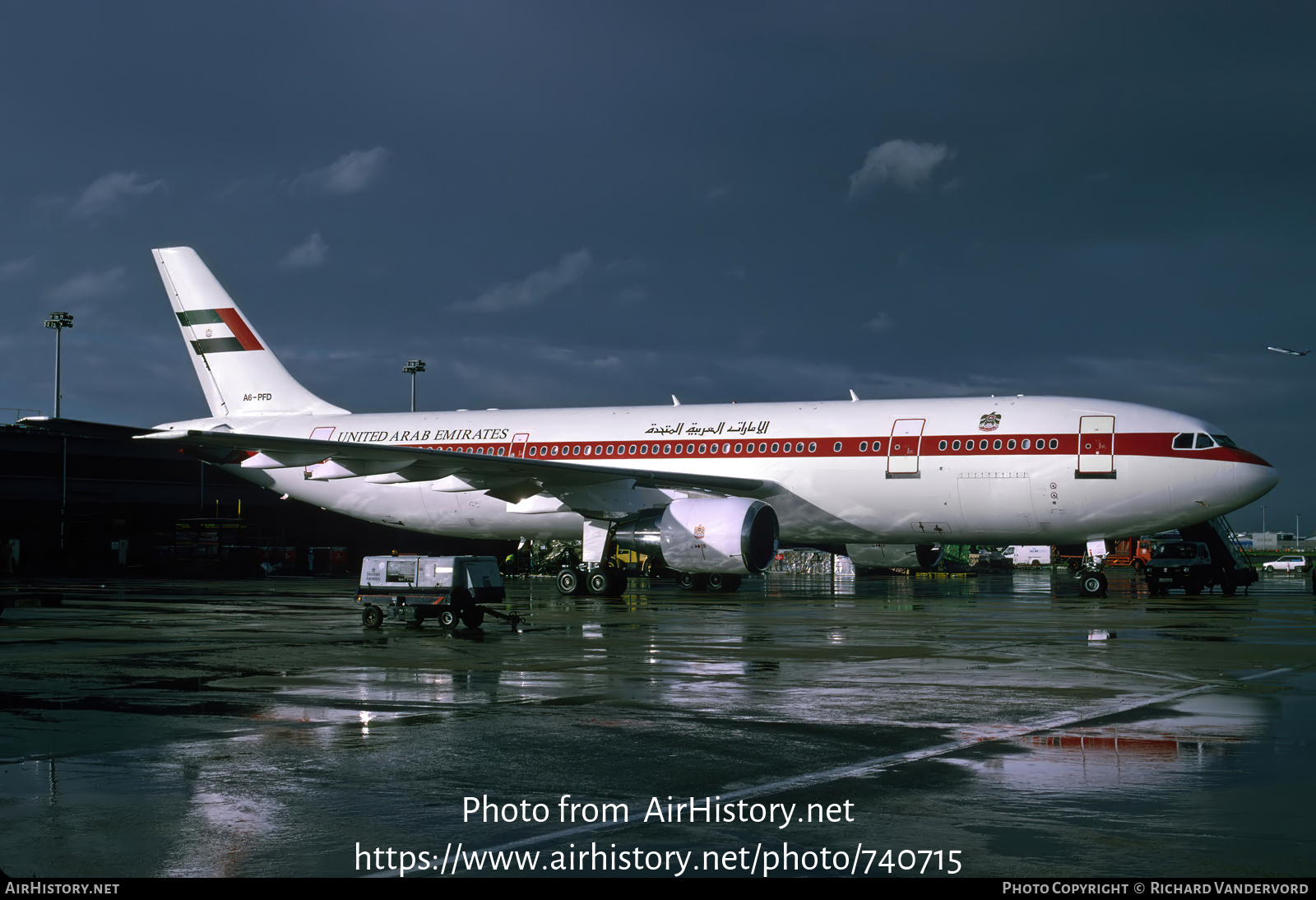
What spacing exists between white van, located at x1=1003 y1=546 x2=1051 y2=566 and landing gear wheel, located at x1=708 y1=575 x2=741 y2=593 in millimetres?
56869

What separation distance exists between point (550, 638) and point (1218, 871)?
12226 millimetres

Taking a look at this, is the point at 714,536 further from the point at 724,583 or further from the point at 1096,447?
the point at 1096,447

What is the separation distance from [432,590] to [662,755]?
1165 centimetres

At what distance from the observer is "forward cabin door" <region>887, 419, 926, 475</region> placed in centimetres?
2709

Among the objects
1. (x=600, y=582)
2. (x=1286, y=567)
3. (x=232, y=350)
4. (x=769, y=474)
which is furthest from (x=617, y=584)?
(x=1286, y=567)

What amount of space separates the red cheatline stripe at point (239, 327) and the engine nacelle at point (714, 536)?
15272 mm

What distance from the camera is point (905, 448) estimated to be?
89.2 ft

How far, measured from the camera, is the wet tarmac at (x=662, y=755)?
17.9ft

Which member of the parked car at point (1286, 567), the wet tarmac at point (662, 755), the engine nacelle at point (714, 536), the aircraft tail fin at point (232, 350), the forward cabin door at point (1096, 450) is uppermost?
the aircraft tail fin at point (232, 350)

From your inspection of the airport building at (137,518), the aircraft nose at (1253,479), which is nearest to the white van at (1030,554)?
→ the airport building at (137,518)

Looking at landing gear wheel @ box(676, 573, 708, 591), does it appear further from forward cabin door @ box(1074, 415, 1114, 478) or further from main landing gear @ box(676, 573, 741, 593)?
forward cabin door @ box(1074, 415, 1114, 478)

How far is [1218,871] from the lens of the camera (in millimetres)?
5062

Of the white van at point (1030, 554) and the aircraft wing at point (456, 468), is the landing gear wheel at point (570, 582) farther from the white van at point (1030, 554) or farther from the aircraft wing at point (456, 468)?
the white van at point (1030, 554)
